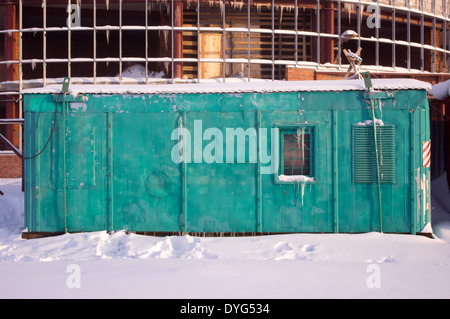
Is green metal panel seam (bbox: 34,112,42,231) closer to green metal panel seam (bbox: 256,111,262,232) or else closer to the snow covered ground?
the snow covered ground

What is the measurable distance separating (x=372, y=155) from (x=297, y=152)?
136cm

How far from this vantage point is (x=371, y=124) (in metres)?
7.81

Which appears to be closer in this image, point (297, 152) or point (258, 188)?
point (258, 188)

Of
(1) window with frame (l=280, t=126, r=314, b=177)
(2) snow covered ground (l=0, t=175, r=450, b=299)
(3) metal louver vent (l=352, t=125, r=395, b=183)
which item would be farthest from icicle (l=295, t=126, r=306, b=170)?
(2) snow covered ground (l=0, t=175, r=450, b=299)

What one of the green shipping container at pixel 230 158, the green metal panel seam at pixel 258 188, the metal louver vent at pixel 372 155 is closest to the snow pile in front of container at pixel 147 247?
the green shipping container at pixel 230 158

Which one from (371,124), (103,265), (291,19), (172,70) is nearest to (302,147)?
(371,124)

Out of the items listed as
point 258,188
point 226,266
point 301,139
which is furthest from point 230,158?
point 226,266

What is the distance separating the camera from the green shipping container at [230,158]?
7.80 meters

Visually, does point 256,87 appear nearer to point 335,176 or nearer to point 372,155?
point 335,176

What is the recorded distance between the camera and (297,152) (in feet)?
26.3

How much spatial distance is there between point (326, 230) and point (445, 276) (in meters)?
2.48

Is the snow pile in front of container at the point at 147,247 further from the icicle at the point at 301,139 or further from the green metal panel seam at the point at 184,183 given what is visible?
the icicle at the point at 301,139

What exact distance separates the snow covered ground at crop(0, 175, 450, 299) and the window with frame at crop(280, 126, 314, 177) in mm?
1221

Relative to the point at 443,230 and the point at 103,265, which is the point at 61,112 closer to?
the point at 103,265
